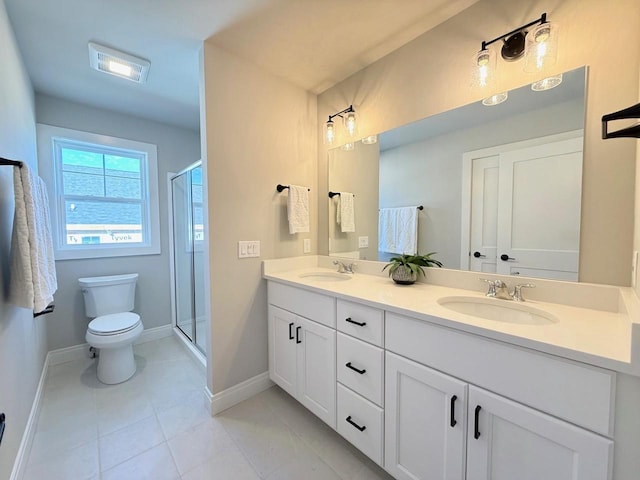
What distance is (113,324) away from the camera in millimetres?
2123

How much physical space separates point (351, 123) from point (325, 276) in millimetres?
1180

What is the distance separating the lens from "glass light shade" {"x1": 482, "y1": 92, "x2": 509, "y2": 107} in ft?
4.25

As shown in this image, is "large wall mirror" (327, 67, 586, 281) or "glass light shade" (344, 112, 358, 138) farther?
"glass light shade" (344, 112, 358, 138)

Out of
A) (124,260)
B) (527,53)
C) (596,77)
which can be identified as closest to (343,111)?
(527,53)

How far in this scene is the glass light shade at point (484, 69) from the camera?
127 centimetres

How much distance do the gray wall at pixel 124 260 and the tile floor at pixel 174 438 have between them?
50cm

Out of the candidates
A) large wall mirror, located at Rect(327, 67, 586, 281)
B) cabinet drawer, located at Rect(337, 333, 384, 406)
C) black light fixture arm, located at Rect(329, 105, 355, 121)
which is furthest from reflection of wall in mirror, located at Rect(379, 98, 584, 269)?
cabinet drawer, located at Rect(337, 333, 384, 406)

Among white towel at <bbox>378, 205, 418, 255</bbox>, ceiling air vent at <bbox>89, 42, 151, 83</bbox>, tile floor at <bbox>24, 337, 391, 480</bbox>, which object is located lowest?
tile floor at <bbox>24, 337, 391, 480</bbox>

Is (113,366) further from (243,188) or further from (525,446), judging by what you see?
(525,446)

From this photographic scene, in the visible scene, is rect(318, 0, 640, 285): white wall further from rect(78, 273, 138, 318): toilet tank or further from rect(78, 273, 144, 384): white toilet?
rect(78, 273, 138, 318): toilet tank

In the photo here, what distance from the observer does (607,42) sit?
3.46ft

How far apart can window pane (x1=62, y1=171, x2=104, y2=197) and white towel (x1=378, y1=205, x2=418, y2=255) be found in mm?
2722

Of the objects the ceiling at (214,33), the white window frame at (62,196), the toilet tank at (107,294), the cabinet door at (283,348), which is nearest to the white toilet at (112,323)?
the toilet tank at (107,294)

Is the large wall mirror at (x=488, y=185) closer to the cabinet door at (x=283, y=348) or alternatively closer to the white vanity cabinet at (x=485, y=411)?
the white vanity cabinet at (x=485, y=411)
